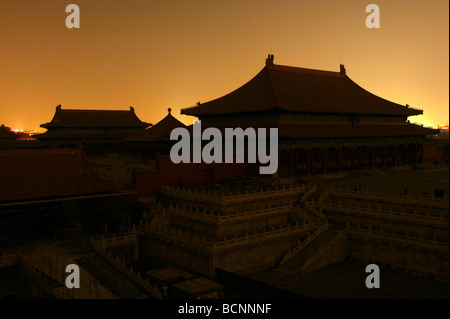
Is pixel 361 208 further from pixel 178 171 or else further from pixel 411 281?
pixel 178 171

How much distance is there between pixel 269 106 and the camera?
4278 centimetres

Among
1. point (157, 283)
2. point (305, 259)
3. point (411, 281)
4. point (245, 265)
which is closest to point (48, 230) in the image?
point (157, 283)

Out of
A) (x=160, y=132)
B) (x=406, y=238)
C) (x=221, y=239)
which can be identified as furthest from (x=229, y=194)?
(x=160, y=132)

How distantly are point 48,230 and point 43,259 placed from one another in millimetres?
4612

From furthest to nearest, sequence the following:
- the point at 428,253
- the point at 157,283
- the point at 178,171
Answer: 1. the point at 178,171
2. the point at 428,253
3. the point at 157,283

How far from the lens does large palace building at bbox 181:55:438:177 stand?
4294cm

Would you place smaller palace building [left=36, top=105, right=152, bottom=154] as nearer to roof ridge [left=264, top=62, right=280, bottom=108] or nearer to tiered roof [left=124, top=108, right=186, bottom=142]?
tiered roof [left=124, top=108, right=186, bottom=142]

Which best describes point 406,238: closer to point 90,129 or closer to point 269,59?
point 269,59

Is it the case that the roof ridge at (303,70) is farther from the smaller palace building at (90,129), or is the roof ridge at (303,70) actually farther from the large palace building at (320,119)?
the smaller palace building at (90,129)

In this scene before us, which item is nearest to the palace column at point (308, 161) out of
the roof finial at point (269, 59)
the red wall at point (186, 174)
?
the red wall at point (186, 174)
